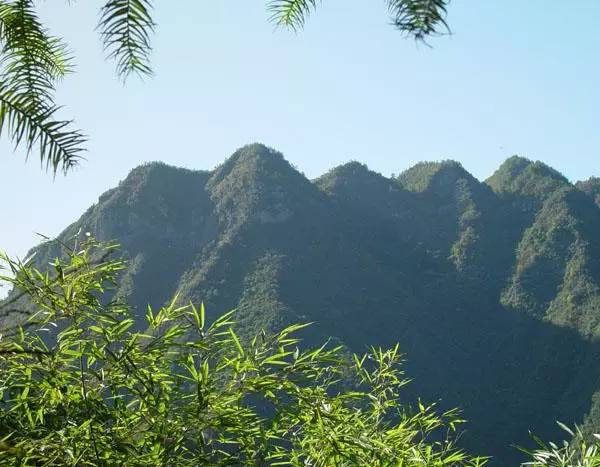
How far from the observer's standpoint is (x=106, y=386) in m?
1.54

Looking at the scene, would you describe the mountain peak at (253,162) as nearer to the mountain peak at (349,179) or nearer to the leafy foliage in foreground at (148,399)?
the mountain peak at (349,179)

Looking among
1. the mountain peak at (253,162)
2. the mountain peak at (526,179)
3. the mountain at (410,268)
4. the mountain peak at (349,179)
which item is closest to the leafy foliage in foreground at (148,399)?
the mountain at (410,268)

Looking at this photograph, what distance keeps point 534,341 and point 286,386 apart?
63591mm

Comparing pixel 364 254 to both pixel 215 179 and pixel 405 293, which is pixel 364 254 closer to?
pixel 405 293

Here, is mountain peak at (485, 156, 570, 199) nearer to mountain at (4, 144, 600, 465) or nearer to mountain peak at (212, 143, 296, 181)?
mountain at (4, 144, 600, 465)

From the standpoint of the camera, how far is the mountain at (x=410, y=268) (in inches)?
2167

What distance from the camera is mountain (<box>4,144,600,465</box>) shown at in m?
55.0

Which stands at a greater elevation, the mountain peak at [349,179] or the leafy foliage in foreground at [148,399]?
the mountain peak at [349,179]

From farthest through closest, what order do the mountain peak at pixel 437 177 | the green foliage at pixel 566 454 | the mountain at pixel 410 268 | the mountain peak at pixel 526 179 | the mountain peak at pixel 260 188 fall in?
the mountain peak at pixel 437 177, the mountain peak at pixel 526 179, the mountain peak at pixel 260 188, the mountain at pixel 410 268, the green foliage at pixel 566 454

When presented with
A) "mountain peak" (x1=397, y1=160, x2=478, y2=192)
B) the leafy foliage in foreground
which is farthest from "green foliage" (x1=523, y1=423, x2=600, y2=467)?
"mountain peak" (x1=397, y1=160, x2=478, y2=192)

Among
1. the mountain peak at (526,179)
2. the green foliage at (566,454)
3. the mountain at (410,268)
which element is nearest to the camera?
the green foliage at (566,454)

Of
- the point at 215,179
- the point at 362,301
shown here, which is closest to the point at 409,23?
the point at 362,301

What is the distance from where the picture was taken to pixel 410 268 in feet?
224

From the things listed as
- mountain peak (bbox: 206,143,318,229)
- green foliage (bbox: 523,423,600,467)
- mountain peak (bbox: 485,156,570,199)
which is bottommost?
green foliage (bbox: 523,423,600,467)
